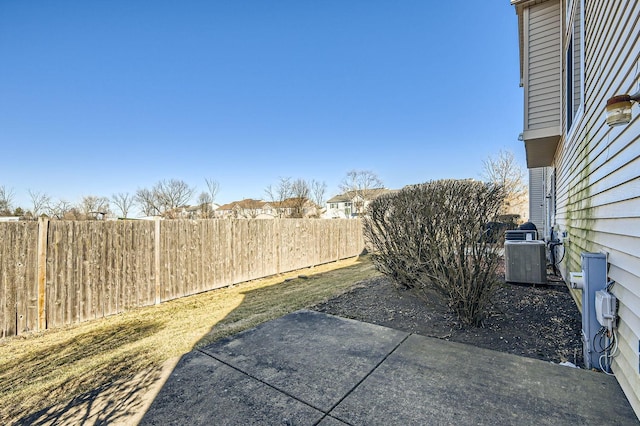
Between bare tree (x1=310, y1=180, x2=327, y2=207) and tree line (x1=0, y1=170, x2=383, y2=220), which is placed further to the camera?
bare tree (x1=310, y1=180, x2=327, y2=207)

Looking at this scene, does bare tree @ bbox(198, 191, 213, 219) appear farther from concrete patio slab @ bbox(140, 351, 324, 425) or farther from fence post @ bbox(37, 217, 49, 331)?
concrete patio slab @ bbox(140, 351, 324, 425)

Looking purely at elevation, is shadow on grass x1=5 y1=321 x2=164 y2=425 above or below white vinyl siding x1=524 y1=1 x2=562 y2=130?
below

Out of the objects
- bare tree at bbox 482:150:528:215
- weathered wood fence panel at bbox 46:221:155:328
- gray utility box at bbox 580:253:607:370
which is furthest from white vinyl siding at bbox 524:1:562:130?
bare tree at bbox 482:150:528:215

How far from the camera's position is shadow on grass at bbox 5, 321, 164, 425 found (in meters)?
2.19

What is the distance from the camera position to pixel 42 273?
4.34 meters

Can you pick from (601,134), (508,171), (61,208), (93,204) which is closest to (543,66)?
(601,134)

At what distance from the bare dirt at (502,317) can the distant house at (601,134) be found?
2.25 feet

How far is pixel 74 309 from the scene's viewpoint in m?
4.66

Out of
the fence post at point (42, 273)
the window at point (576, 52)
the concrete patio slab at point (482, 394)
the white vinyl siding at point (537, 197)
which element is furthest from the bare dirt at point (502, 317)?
the white vinyl siding at point (537, 197)

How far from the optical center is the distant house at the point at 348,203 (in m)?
39.5

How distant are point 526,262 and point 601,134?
3.32 meters

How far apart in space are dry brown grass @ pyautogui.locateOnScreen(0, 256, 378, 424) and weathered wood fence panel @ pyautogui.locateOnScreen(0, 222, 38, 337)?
224 millimetres

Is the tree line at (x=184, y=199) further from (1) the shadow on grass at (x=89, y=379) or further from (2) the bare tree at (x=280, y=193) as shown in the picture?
(1) the shadow on grass at (x=89, y=379)

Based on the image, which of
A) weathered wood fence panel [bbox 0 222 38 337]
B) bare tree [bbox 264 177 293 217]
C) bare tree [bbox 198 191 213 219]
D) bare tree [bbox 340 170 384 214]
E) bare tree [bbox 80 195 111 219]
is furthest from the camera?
bare tree [bbox 340 170 384 214]
